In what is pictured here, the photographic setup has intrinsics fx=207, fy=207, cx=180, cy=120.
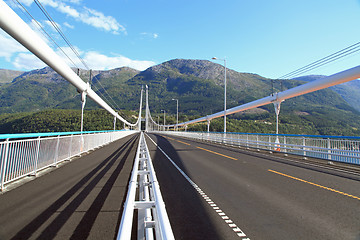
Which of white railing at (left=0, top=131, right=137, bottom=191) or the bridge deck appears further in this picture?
white railing at (left=0, top=131, right=137, bottom=191)

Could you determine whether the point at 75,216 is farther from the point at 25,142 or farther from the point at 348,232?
the point at 348,232

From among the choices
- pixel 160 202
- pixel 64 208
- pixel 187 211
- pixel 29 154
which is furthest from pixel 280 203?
pixel 29 154

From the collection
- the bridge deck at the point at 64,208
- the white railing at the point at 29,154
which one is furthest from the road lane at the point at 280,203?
the white railing at the point at 29,154

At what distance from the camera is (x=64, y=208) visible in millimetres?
4391

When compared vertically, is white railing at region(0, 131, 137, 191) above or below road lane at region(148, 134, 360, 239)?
above

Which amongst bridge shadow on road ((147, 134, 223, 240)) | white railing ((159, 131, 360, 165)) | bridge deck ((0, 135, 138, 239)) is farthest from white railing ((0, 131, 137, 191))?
white railing ((159, 131, 360, 165))

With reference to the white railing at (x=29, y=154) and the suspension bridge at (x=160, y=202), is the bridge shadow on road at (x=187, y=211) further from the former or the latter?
the white railing at (x=29, y=154)

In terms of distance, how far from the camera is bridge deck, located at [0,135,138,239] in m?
3.38

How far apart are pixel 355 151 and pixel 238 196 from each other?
8765 millimetres

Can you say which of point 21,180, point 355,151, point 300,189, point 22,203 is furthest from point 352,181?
point 21,180

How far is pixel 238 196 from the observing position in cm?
529

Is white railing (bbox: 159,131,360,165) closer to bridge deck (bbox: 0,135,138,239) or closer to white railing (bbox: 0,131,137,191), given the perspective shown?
bridge deck (bbox: 0,135,138,239)

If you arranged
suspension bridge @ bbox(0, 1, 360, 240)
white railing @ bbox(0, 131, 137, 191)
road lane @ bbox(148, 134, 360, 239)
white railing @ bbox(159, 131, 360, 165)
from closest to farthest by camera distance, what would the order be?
suspension bridge @ bbox(0, 1, 360, 240) → road lane @ bbox(148, 134, 360, 239) → white railing @ bbox(0, 131, 137, 191) → white railing @ bbox(159, 131, 360, 165)

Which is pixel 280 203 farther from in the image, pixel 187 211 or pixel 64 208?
pixel 64 208
